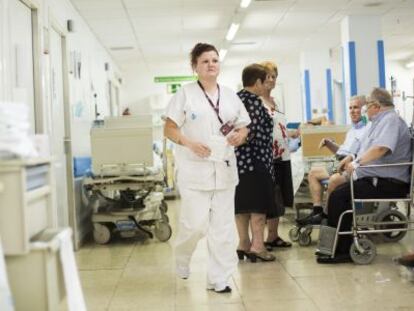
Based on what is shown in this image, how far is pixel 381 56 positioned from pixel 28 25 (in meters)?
5.15

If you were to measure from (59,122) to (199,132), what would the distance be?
2179 millimetres

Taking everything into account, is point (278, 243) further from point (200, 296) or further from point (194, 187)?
point (194, 187)

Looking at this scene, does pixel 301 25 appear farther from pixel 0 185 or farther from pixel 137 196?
pixel 0 185

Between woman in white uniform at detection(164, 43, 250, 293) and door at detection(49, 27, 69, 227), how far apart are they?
1739 mm

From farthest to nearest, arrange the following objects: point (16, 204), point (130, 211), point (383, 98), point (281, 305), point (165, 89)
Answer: point (165, 89), point (130, 211), point (383, 98), point (281, 305), point (16, 204)

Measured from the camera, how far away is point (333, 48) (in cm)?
1034

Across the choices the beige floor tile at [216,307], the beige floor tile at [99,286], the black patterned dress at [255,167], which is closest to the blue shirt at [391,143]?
the black patterned dress at [255,167]

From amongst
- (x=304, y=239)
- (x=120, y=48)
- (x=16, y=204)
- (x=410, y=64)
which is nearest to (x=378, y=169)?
(x=304, y=239)

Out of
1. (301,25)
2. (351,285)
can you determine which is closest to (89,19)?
(301,25)

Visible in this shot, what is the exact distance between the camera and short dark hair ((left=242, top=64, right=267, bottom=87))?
3.97m

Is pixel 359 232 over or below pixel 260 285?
over

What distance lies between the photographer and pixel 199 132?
3152 millimetres

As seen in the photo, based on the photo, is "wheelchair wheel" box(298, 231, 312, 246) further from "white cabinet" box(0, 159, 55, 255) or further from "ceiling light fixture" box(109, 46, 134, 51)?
"ceiling light fixture" box(109, 46, 134, 51)

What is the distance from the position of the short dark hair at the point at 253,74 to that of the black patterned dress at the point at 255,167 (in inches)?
6.9
